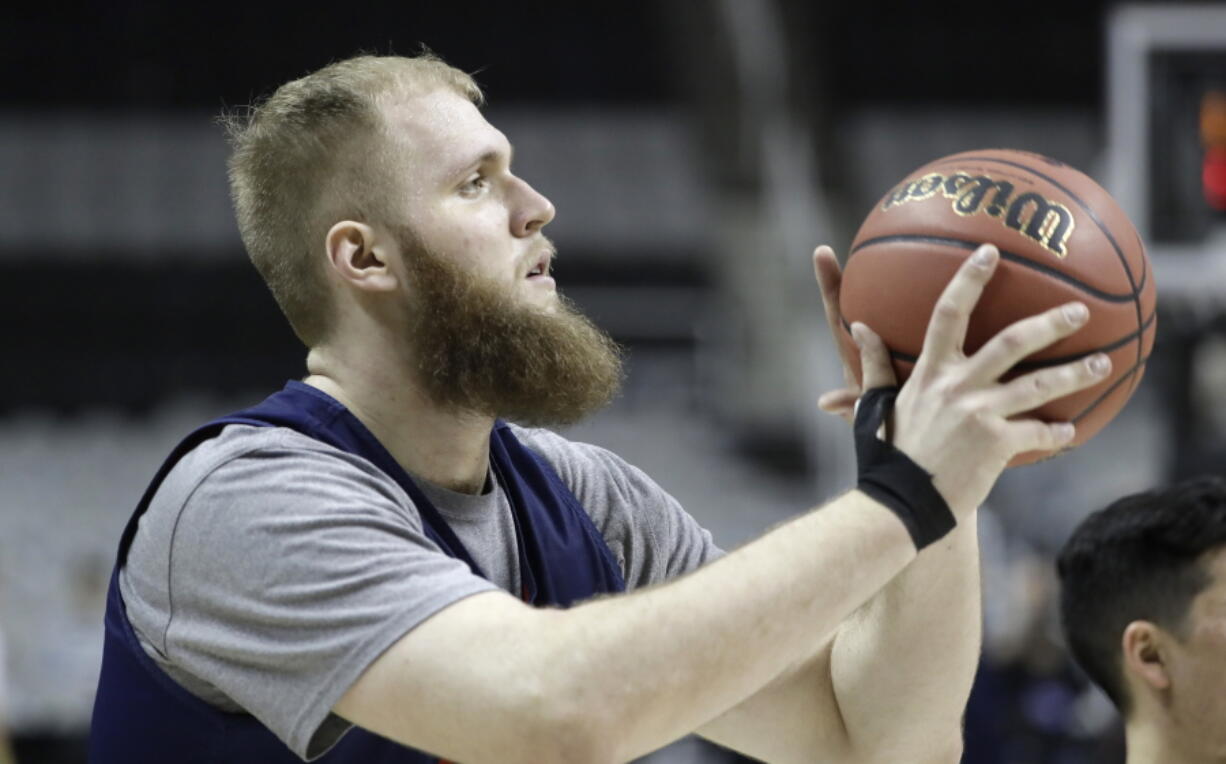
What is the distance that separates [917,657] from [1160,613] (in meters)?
0.85

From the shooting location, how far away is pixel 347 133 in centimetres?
246

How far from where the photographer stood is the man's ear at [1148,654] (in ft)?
10.1

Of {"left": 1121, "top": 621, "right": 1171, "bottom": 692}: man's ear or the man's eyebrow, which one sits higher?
the man's eyebrow

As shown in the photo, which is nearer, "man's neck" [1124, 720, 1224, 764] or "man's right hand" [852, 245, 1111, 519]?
"man's right hand" [852, 245, 1111, 519]

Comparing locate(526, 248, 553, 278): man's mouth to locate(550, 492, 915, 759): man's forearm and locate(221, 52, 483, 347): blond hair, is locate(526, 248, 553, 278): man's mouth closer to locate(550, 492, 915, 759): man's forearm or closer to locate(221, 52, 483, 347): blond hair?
locate(221, 52, 483, 347): blond hair

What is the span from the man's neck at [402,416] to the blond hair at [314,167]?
0.10m

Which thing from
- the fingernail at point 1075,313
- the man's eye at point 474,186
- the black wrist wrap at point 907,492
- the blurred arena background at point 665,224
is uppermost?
the man's eye at point 474,186

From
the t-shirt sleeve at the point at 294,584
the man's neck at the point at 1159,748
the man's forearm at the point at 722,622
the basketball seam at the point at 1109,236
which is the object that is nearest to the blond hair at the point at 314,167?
the t-shirt sleeve at the point at 294,584

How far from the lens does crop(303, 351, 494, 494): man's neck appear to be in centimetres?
247

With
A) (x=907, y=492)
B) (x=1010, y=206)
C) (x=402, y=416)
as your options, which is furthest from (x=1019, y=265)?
(x=402, y=416)

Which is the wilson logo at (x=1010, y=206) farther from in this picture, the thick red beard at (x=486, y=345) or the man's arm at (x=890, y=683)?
the thick red beard at (x=486, y=345)

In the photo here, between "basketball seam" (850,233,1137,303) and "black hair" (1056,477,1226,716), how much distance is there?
103 cm

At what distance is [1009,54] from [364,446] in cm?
1571

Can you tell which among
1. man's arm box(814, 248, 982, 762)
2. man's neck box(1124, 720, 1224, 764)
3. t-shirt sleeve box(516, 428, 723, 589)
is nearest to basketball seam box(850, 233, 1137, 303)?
man's arm box(814, 248, 982, 762)
